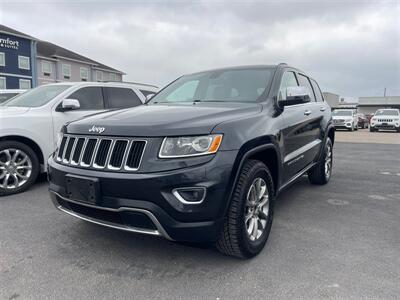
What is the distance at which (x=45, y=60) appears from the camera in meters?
37.6

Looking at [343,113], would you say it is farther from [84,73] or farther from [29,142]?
[84,73]

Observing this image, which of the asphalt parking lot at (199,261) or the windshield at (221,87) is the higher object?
the windshield at (221,87)

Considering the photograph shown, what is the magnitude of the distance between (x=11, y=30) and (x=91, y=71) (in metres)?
10.9

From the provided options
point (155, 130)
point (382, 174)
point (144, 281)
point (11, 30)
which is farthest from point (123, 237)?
point (11, 30)

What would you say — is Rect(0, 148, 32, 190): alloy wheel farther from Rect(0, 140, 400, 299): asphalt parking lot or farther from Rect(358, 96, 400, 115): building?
Rect(358, 96, 400, 115): building

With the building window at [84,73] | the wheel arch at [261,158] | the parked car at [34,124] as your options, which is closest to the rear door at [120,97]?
the parked car at [34,124]

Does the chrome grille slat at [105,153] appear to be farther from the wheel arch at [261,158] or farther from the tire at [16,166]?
the tire at [16,166]

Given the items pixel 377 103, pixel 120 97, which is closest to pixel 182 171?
pixel 120 97

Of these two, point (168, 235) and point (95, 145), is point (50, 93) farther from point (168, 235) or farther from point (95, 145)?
point (168, 235)

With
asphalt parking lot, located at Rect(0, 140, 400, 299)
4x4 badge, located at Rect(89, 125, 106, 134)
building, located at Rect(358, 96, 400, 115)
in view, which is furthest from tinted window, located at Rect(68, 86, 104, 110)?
building, located at Rect(358, 96, 400, 115)

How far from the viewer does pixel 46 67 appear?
3784 cm

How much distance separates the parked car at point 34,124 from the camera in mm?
4527

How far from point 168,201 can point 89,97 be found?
4082 millimetres

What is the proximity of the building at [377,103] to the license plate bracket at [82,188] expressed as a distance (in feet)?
226
